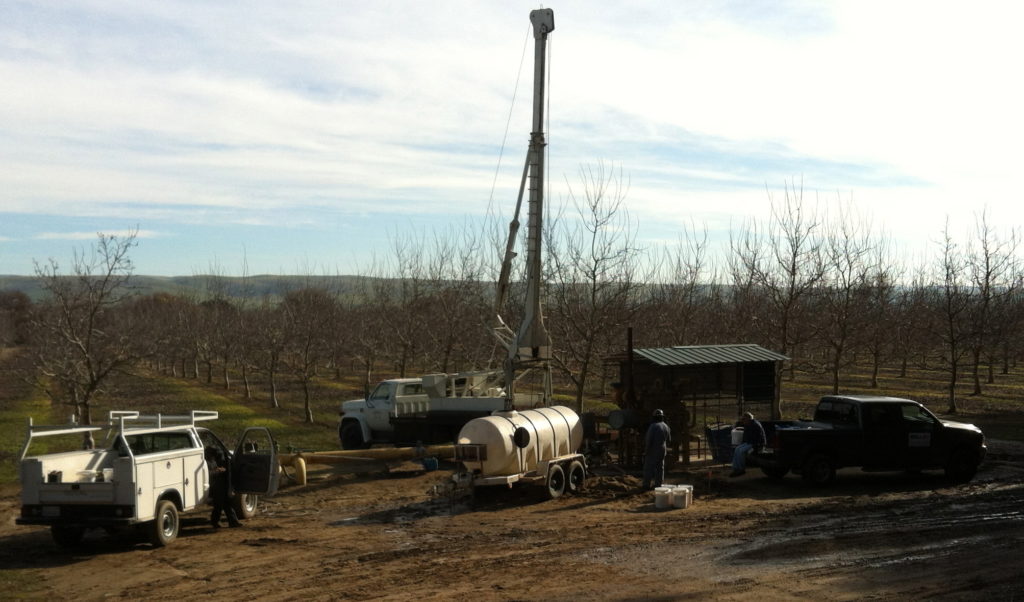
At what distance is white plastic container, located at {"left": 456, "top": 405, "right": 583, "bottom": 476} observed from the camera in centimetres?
1638

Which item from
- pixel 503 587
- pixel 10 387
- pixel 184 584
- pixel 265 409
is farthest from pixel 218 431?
pixel 10 387

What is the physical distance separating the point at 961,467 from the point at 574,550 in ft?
34.9

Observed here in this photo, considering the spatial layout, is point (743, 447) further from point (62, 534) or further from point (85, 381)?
point (85, 381)

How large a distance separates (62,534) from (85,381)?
14060 mm

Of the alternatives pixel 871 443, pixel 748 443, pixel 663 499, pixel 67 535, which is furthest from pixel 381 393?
pixel 871 443

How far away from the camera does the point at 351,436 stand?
24.9m

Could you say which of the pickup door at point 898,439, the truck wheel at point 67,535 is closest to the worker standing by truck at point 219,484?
the truck wheel at point 67,535

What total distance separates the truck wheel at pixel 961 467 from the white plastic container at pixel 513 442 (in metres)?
7.99

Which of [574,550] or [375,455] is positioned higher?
[375,455]

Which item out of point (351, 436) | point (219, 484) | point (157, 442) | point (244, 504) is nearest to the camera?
point (157, 442)

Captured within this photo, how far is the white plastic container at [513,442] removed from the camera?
16375 millimetres

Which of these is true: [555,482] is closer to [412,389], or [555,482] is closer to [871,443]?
[871,443]

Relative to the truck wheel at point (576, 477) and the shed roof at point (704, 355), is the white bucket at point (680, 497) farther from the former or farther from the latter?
the shed roof at point (704, 355)

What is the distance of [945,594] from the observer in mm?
10117
